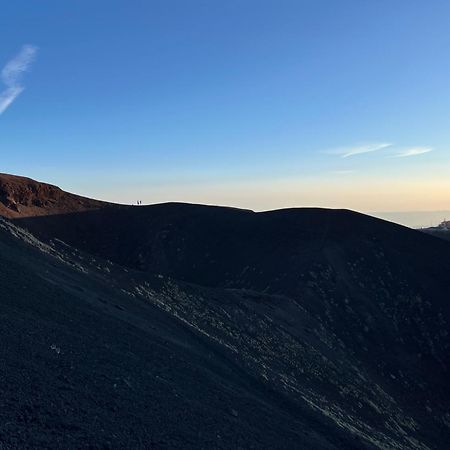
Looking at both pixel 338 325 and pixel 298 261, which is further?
pixel 298 261

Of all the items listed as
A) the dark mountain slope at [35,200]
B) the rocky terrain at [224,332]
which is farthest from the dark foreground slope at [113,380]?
the dark mountain slope at [35,200]

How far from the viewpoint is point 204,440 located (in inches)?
420

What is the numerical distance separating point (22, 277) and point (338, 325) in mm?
25759

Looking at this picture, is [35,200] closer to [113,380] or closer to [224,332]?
[224,332]

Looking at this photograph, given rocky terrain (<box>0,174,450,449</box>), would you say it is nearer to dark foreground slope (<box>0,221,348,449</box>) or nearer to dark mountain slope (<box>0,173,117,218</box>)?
dark foreground slope (<box>0,221,348,449</box>)

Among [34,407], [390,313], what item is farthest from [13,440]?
[390,313]

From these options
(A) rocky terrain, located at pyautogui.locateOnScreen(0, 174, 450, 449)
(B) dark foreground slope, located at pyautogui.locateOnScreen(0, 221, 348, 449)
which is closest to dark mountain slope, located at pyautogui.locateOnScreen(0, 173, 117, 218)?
(A) rocky terrain, located at pyautogui.locateOnScreen(0, 174, 450, 449)

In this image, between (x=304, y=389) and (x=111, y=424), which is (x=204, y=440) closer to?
(x=111, y=424)

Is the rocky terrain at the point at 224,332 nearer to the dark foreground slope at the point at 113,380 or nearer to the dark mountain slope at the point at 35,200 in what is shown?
the dark foreground slope at the point at 113,380

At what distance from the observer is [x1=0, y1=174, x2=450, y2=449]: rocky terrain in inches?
404

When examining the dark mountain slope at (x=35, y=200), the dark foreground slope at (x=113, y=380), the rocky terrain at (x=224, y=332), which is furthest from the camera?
the dark mountain slope at (x=35, y=200)

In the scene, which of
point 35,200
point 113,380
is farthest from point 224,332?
point 35,200

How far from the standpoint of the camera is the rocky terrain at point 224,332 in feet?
33.7

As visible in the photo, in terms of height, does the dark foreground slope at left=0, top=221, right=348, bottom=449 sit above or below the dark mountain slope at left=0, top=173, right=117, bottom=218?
below
